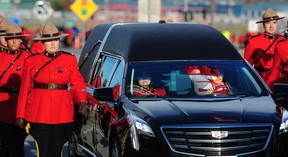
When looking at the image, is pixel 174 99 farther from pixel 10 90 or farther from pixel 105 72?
pixel 10 90

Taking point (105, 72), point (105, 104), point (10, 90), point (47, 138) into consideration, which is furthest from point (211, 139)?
point (10, 90)

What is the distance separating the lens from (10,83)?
11.7m

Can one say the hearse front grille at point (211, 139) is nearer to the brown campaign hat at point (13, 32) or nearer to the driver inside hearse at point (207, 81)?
the driver inside hearse at point (207, 81)

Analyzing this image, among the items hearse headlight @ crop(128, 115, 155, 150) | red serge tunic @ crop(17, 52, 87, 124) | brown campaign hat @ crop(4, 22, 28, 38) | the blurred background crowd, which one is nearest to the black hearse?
hearse headlight @ crop(128, 115, 155, 150)

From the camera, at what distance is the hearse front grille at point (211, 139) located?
8.56 m

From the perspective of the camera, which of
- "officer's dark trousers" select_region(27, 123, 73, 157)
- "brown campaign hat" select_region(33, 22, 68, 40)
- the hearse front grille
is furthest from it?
"brown campaign hat" select_region(33, 22, 68, 40)

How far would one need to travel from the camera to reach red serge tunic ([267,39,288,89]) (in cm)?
1191

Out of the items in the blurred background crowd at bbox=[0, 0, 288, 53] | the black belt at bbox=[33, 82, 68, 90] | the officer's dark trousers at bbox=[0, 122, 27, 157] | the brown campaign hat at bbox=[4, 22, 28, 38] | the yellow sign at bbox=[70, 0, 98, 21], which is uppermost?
the brown campaign hat at bbox=[4, 22, 28, 38]

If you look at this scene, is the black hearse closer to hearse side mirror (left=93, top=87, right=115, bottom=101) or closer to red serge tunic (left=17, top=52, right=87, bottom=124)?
hearse side mirror (left=93, top=87, right=115, bottom=101)

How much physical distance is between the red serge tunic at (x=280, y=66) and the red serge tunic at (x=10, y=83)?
9.63 feet

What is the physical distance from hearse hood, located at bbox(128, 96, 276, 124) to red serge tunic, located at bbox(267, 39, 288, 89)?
2327 millimetres

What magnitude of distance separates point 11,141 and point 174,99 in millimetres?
2831

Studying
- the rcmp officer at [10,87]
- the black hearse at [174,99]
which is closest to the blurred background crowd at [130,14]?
the rcmp officer at [10,87]

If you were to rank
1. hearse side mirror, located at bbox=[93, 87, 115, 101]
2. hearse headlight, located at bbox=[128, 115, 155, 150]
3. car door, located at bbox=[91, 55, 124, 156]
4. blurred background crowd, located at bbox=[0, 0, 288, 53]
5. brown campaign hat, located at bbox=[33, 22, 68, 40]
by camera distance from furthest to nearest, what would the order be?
blurred background crowd, located at bbox=[0, 0, 288, 53]
brown campaign hat, located at bbox=[33, 22, 68, 40]
car door, located at bbox=[91, 55, 124, 156]
hearse side mirror, located at bbox=[93, 87, 115, 101]
hearse headlight, located at bbox=[128, 115, 155, 150]
